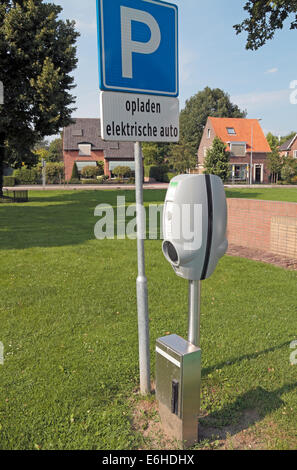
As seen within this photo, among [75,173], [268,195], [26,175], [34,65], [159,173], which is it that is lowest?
[268,195]

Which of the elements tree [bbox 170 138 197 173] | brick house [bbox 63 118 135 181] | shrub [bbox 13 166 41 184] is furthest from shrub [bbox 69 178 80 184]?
tree [bbox 170 138 197 173]

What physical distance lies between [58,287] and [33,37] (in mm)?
17448

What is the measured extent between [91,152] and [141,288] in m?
50.9

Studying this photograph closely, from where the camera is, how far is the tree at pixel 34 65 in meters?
18.1

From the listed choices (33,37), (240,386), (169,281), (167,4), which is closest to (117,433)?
(240,386)

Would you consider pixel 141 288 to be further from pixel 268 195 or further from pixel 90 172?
pixel 90 172

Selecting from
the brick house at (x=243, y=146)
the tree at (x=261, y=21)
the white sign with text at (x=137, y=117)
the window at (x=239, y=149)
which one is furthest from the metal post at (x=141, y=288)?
the window at (x=239, y=149)

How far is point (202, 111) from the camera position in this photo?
73438 millimetres

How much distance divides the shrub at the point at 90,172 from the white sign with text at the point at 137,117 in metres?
46.8

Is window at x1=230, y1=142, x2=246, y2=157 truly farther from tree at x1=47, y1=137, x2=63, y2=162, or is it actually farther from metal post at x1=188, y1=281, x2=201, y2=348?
metal post at x1=188, y1=281, x2=201, y2=348

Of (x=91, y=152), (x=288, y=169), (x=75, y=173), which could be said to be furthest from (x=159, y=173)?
(x=288, y=169)

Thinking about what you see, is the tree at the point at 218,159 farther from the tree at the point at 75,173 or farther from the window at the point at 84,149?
the window at the point at 84,149

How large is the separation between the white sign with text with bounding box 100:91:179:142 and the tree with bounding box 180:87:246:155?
71.2 m

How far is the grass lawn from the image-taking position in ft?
9.02
